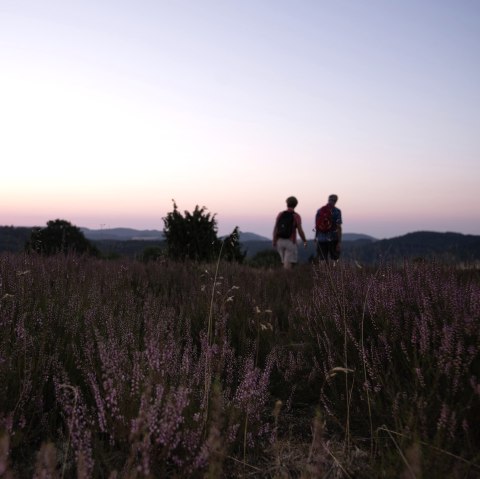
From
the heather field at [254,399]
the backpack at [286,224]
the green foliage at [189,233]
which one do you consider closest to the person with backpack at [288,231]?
the backpack at [286,224]

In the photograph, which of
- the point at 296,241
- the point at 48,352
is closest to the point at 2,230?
the point at 296,241

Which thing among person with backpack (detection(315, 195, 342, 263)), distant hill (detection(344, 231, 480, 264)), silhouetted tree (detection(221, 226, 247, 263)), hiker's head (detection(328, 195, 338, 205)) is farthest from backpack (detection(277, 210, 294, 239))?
distant hill (detection(344, 231, 480, 264))

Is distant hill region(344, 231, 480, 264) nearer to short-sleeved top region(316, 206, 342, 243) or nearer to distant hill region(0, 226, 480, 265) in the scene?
distant hill region(0, 226, 480, 265)

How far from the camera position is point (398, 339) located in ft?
9.55

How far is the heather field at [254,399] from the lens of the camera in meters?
1.84

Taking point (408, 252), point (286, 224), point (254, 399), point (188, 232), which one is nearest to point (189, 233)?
point (188, 232)

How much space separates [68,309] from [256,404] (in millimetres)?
1858

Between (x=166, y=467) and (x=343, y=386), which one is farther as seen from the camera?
(x=343, y=386)

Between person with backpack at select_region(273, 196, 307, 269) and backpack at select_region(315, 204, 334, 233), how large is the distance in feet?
1.48

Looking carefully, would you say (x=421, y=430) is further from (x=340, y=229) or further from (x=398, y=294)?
(x=340, y=229)

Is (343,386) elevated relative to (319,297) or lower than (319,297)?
lower

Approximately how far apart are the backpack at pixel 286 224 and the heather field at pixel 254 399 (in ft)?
20.9

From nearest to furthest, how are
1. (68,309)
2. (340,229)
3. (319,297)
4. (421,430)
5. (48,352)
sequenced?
1. (421,430)
2. (48,352)
3. (68,309)
4. (319,297)
5. (340,229)

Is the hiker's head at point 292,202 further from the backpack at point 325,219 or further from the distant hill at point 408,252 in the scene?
the distant hill at point 408,252
